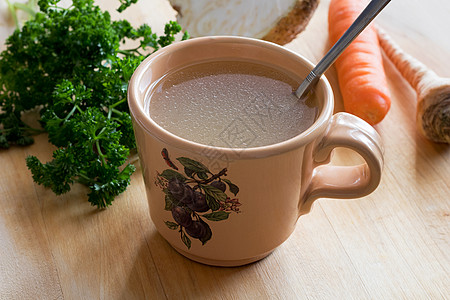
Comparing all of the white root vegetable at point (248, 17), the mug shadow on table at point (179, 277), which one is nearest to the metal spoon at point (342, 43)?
the mug shadow on table at point (179, 277)

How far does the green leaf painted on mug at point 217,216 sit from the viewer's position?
0.69 m

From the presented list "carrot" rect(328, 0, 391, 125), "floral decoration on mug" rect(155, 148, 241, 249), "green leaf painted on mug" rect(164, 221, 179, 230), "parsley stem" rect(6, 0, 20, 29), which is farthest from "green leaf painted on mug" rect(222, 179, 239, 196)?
"parsley stem" rect(6, 0, 20, 29)

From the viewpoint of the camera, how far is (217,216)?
2.26ft

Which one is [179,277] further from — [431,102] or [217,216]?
[431,102]

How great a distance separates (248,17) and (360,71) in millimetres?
276

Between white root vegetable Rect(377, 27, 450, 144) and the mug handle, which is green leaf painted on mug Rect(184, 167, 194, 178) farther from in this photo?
white root vegetable Rect(377, 27, 450, 144)

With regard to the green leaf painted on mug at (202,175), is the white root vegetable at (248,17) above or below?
below

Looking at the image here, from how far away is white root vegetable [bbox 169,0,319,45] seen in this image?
3.66 feet

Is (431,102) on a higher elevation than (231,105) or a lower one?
lower

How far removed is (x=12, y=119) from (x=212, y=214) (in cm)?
50

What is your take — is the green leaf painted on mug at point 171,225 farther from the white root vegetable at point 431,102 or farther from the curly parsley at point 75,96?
the white root vegetable at point 431,102

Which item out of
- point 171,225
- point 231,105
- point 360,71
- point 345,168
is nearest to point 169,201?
point 171,225

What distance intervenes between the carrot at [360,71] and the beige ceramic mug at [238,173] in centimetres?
32

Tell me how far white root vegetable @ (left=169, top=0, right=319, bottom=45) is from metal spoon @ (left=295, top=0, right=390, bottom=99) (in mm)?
428
